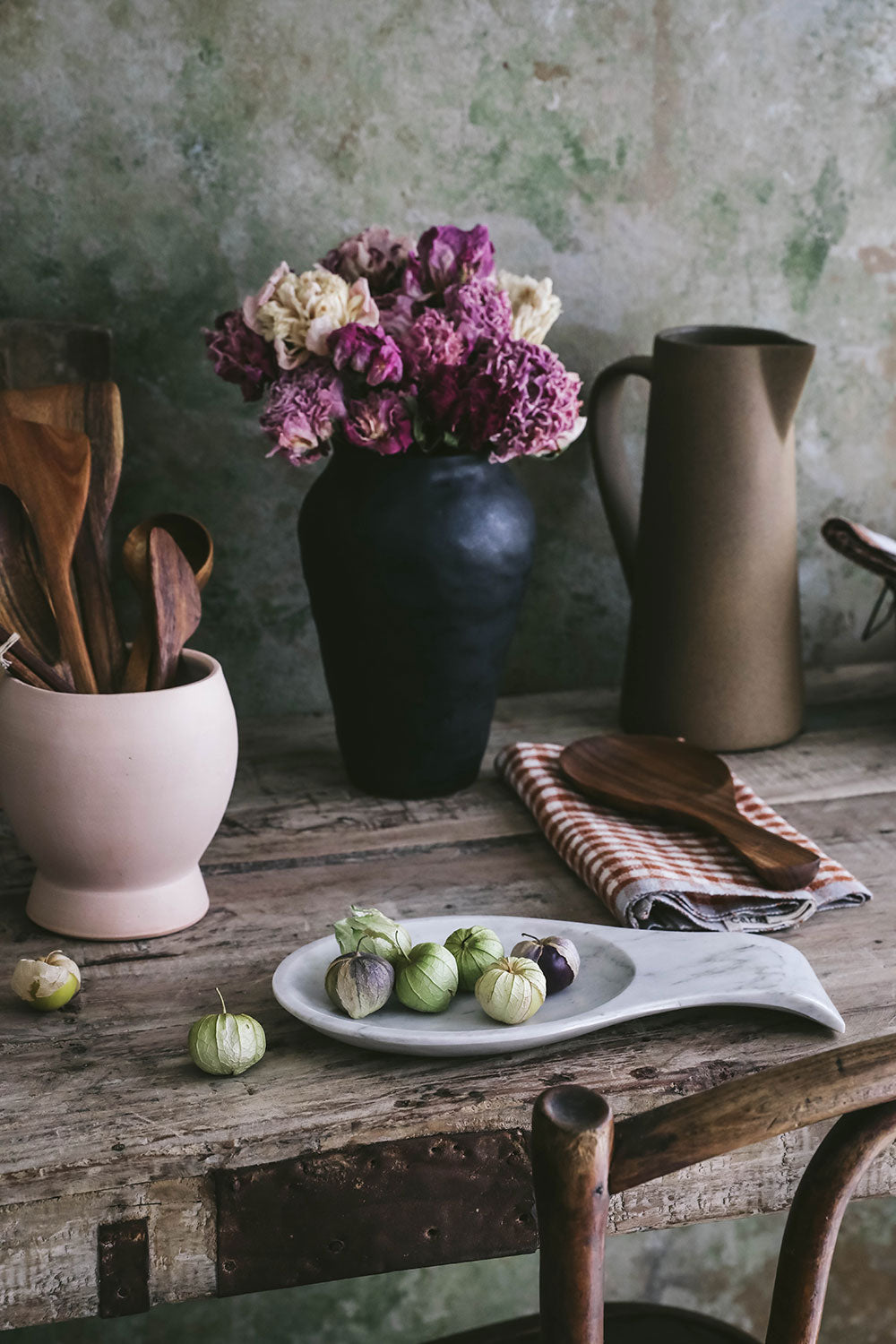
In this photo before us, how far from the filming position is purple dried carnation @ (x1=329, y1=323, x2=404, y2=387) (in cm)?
83

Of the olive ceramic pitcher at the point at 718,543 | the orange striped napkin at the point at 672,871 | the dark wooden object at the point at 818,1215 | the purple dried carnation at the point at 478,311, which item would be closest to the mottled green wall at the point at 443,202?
the olive ceramic pitcher at the point at 718,543

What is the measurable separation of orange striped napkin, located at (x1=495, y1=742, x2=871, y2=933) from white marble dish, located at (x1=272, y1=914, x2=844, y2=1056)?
0.16 ft

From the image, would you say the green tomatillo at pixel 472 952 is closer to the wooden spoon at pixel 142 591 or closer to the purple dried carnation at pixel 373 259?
the wooden spoon at pixel 142 591

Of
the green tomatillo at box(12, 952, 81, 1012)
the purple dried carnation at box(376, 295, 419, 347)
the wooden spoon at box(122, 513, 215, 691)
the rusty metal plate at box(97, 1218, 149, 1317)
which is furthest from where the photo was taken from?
the purple dried carnation at box(376, 295, 419, 347)

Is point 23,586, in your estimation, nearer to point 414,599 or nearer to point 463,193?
point 414,599

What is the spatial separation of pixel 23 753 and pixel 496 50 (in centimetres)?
74

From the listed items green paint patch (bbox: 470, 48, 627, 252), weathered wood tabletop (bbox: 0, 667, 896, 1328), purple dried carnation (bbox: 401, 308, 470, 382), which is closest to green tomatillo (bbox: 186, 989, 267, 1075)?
weathered wood tabletop (bbox: 0, 667, 896, 1328)

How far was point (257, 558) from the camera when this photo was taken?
1145 millimetres

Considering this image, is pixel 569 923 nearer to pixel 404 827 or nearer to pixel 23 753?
pixel 404 827

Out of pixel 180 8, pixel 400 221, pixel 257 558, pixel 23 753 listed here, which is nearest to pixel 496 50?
pixel 400 221

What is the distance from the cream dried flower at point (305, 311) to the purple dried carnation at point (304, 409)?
1 cm

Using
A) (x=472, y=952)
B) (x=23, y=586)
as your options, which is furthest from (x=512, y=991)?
(x=23, y=586)

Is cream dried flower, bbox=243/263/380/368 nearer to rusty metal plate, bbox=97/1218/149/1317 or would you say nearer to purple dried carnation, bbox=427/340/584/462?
purple dried carnation, bbox=427/340/584/462

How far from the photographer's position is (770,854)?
2.63 ft
